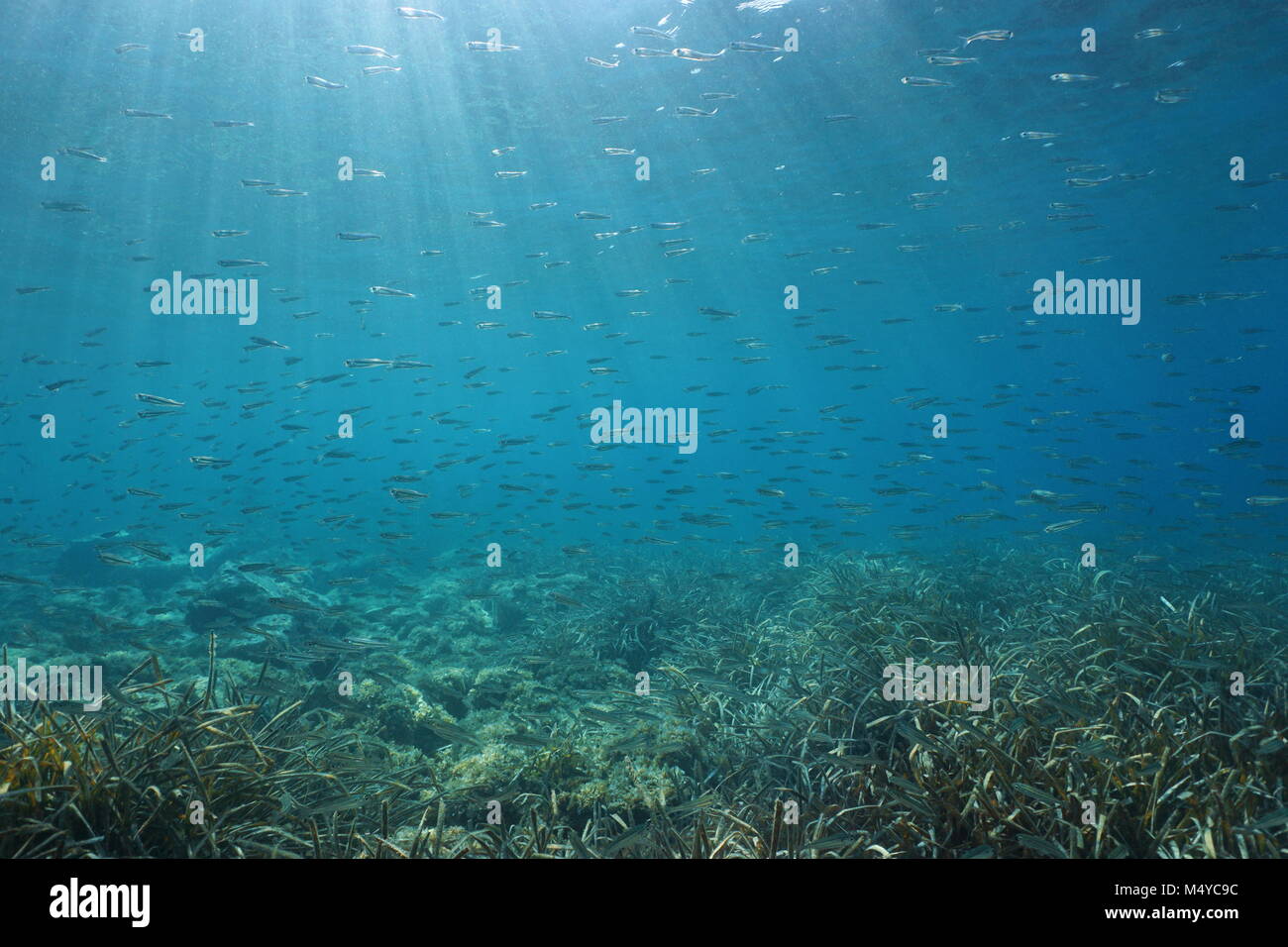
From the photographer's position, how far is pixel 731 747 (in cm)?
520

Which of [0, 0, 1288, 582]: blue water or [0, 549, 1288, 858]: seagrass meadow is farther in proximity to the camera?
[0, 0, 1288, 582]: blue water

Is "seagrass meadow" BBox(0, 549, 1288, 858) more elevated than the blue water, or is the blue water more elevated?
the blue water

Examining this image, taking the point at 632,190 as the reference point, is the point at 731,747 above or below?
below

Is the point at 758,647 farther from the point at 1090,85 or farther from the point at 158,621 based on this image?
the point at 1090,85

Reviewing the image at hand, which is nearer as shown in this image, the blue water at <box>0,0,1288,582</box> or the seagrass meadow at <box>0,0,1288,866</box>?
the seagrass meadow at <box>0,0,1288,866</box>

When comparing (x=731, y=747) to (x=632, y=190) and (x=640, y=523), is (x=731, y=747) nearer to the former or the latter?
(x=640, y=523)

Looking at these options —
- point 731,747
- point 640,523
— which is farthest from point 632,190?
point 731,747

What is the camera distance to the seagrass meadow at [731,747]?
10.1 feet

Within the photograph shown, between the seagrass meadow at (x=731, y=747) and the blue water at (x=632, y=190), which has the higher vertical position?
the blue water at (x=632, y=190)

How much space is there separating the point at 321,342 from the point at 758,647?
55.1 metres

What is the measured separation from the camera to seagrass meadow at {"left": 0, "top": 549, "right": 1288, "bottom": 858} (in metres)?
3.08

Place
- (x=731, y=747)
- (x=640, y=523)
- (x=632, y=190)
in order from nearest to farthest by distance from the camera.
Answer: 1. (x=731, y=747)
2. (x=640, y=523)
3. (x=632, y=190)

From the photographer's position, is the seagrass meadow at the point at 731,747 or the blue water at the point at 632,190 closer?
the seagrass meadow at the point at 731,747
